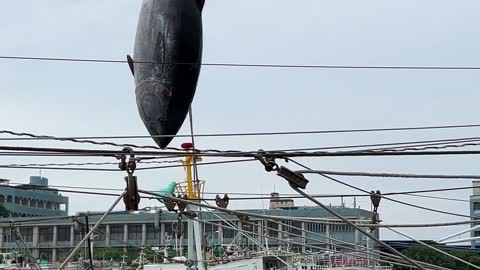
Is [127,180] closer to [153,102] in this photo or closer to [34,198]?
[153,102]

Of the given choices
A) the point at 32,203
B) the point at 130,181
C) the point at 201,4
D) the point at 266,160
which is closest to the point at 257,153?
the point at 266,160

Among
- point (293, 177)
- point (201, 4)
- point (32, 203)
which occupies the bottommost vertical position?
point (293, 177)

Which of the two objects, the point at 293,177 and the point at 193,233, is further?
the point at 193,233

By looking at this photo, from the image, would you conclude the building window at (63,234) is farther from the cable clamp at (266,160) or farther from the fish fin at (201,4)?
the cable clamp at (266,160)

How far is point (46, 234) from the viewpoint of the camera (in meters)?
65.0

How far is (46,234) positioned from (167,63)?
195 ft

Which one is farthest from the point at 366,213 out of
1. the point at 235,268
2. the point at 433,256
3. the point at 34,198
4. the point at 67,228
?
the point at 34,198

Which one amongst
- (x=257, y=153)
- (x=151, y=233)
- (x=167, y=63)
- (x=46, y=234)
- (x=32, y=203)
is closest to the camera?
(x=257, y=153)

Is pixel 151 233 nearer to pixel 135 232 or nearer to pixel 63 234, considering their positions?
pixel 135 232

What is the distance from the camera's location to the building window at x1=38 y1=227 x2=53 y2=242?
64.2 m

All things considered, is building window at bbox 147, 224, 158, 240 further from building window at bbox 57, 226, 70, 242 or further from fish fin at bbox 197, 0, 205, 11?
Answer: fish fin at bbox 197, 0, 205, 11

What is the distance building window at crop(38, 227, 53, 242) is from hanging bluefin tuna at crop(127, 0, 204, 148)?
5797 cm

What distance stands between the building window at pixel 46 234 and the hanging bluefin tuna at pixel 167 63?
5797 centimetres

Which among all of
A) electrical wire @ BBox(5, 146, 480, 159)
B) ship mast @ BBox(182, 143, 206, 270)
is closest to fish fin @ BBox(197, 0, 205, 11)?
electrical wire @ BBox(5, 146, 480, 159)
